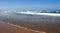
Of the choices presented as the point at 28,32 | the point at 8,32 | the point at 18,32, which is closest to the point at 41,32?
the point at 28,32

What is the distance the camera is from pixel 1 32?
8.90 metres

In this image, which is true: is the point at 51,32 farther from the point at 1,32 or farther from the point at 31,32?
the point at 1,32

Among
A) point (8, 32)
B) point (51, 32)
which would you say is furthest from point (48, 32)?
point (8, 32)

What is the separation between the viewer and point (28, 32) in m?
8.85

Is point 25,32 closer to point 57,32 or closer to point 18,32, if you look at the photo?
point 18,32

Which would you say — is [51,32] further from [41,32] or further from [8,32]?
[8,32]

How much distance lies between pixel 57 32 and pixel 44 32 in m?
0.91

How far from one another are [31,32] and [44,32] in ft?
2.99

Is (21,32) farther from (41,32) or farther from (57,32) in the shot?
(57,32)

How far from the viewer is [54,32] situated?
9352mm

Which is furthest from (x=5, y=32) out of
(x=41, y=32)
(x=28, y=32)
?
(x=41, y=32)

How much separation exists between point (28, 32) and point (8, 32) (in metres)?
1.29

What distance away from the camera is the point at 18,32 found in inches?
350

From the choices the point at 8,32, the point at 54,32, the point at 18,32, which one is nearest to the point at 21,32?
the point at 18,32
